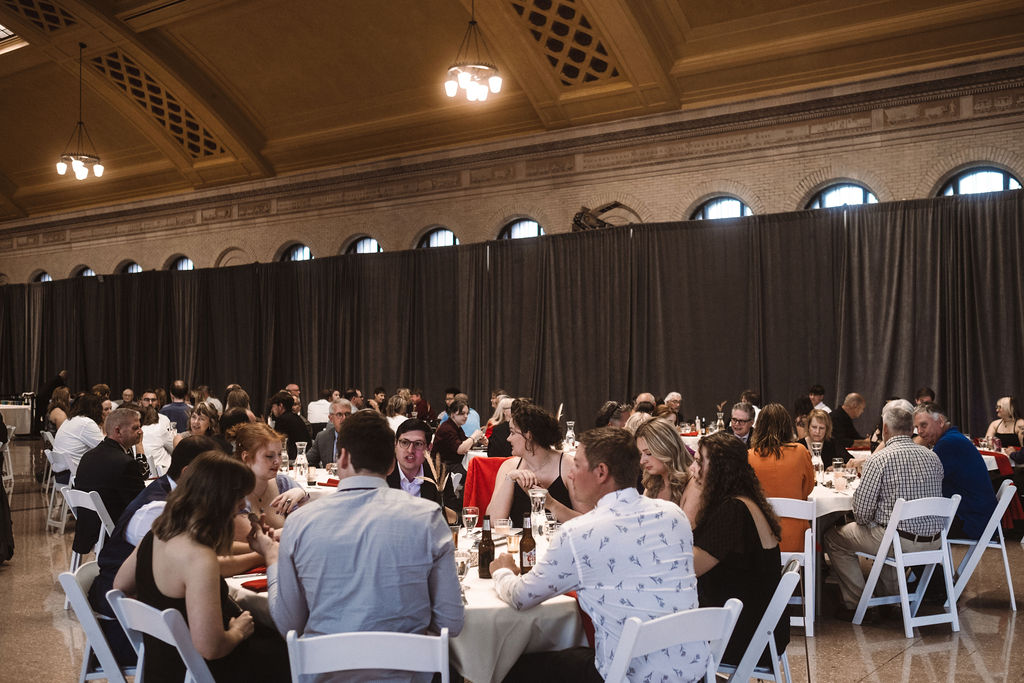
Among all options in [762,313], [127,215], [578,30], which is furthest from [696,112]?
[127,215]

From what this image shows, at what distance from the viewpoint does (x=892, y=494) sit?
589 centimetres

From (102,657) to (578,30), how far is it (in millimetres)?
11852

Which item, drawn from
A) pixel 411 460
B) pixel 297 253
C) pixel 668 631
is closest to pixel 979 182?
pixel 411 460

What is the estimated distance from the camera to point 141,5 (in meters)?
15.9

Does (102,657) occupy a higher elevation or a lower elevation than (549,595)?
lower

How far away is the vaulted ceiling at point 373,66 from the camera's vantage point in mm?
12133

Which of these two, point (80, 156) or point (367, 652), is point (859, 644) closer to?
point (367, 652)

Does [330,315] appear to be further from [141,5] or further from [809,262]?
[809,262]

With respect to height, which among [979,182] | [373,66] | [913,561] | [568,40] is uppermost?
[373,66]

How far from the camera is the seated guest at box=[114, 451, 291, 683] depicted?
10.1 ft

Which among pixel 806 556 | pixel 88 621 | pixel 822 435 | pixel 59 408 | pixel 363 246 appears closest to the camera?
pixel 88 621

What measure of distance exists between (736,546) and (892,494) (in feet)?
8.64

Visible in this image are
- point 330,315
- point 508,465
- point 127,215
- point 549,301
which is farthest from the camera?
point 127,215

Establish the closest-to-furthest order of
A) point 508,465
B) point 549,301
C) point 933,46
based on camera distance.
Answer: point 508,465 → point 933,46 → point 549,301
